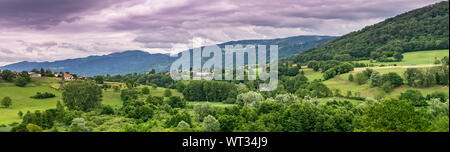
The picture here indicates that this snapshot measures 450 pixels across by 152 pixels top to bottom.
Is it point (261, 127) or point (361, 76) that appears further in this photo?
point (361, 76)

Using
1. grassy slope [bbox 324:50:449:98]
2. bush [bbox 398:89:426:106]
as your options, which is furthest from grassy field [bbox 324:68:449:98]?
bush [bbox 398:89:426:106]

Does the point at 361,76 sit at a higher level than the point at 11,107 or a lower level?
higher

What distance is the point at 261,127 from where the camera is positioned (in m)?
35.8

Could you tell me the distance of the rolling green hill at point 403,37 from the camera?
110 meters

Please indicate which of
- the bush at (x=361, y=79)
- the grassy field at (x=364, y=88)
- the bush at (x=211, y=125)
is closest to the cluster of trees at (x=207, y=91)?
the grassy field at (x=364, y=88)

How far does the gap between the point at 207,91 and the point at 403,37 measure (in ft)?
295

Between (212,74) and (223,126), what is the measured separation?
241 feet

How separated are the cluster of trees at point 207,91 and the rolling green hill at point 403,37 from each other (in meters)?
56.9

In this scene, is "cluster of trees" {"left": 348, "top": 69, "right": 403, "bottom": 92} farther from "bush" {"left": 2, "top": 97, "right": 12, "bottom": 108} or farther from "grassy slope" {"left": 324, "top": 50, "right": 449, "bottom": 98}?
"bush" {"left": 2, "top": 97, "right": 12, "bottom": 108}

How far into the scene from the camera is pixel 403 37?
5177 inches

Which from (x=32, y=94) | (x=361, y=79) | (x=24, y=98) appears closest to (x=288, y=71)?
(x=361, y=79)
